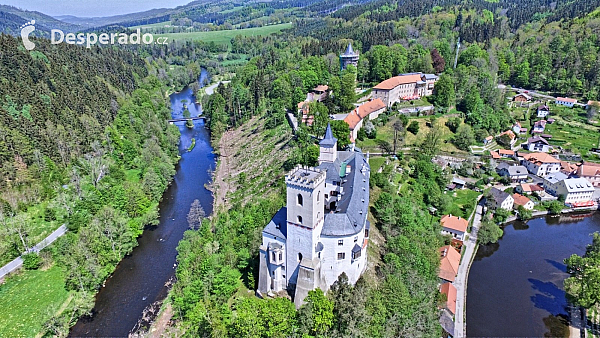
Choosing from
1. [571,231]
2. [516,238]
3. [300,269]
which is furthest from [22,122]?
[571,231]

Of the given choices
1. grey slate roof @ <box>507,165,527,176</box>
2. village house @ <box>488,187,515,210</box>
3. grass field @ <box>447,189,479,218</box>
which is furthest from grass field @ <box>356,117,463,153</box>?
village house @ <box>488,187,515,210</box>

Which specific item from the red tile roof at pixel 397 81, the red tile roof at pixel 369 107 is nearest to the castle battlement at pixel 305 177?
the red tile roof at pixel 369 107

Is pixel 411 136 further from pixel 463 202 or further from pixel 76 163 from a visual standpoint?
pixel 76 163

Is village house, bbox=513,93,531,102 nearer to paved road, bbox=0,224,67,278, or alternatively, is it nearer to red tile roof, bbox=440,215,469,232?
red tile roof, bbox=440,215,469,232

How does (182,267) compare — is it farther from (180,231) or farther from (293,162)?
(293,162)

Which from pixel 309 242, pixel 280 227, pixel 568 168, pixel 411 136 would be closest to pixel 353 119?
pixel 411 136

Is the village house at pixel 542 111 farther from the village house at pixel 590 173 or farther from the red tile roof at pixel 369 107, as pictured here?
the red tile roof at pixel 369 107
